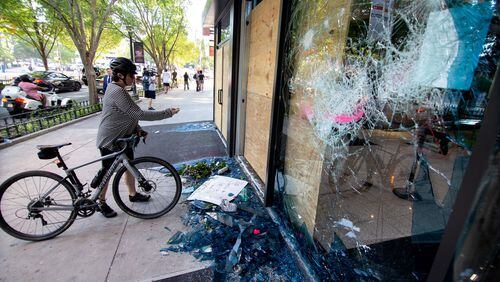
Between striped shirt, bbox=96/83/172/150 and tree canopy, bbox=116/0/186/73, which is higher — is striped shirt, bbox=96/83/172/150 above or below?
below

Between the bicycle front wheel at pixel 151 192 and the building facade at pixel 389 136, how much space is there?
52.6 inches

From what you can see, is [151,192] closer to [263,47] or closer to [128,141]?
[128,141]

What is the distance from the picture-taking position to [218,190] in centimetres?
347

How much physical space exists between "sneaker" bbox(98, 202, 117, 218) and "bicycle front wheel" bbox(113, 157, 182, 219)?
0.16 meters

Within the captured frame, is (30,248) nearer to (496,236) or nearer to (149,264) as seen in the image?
(149,264)

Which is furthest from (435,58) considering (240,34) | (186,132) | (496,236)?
(186,132)

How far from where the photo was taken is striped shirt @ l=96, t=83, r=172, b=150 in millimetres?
2604

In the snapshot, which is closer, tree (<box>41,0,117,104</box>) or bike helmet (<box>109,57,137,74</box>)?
bike helmet (<box>109,57,137,74</box>)

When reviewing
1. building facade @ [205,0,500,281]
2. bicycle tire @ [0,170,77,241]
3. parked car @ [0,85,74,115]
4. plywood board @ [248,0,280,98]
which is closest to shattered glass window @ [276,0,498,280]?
building facade @ [205,0,500,281]

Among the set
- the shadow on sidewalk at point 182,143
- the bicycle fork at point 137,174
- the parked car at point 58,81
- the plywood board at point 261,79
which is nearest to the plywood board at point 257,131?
the plywood board at point 261,79

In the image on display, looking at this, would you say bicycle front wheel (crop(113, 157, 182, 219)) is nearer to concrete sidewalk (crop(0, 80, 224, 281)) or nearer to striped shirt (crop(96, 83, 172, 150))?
concrete sidewalk (crop(0, 80, 224, 281))

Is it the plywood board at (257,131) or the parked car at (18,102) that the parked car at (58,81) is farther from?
the plywood board at (257,131)

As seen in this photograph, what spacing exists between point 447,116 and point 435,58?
299 millimetres

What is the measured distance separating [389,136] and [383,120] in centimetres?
11
